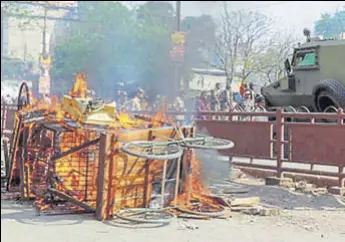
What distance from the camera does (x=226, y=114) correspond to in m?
9.67

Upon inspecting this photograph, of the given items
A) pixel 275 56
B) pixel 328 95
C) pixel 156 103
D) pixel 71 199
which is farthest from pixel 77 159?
pixel 156 103

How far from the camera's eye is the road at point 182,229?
4.71m

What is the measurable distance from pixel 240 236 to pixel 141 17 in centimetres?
2244

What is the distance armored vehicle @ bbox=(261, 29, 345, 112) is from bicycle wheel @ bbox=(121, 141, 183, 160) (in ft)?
6.39

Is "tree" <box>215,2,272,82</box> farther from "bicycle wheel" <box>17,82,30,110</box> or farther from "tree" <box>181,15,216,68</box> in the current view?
"bicycle wheel" <box>17,82,30,110</box>

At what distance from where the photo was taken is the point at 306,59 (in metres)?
8.30

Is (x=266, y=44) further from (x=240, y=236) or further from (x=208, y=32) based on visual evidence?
(x=208, y=32)

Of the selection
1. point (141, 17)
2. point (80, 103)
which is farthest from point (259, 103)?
point (141, 17)

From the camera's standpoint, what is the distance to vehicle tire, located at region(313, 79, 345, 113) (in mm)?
7336

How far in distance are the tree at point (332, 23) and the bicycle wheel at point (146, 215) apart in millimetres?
2212

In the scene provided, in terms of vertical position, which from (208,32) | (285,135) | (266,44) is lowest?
(285,135)

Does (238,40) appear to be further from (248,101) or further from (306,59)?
(306,59)

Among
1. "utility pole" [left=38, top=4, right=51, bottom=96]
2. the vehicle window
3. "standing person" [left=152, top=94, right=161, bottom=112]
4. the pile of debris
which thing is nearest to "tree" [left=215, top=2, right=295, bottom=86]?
the vehicle window

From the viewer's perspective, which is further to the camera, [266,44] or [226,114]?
[226,114]
